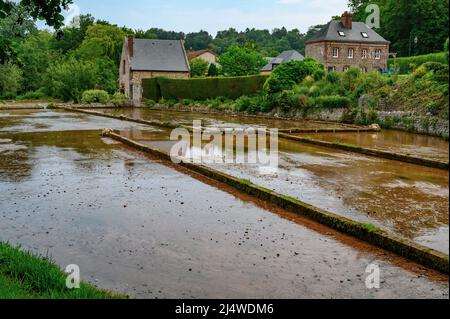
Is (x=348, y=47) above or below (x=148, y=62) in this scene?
above

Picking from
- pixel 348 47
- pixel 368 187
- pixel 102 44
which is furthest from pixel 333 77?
pixel 102 44

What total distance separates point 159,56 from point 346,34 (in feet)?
70.1

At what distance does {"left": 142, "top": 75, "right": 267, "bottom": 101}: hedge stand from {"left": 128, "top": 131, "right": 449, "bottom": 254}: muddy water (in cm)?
2380

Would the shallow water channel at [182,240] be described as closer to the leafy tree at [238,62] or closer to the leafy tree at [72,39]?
the leafy tree at [238,62]

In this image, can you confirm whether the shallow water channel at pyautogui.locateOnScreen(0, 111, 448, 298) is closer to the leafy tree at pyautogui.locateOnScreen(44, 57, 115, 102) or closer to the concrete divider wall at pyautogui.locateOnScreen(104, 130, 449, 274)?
the concrete divider wall at pyautogui.locateOnScreen(104, 130, 449, 274)

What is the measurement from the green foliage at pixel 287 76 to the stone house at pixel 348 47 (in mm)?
19921

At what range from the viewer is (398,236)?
7.39 m

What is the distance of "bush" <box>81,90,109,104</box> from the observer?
Result: 4969 centimetres

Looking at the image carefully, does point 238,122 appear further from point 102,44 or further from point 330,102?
point 102,44

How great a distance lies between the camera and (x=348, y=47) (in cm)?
5459

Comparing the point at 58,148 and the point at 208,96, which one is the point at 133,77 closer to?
the point at 208,96

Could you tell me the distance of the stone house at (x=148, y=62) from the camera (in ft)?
190
